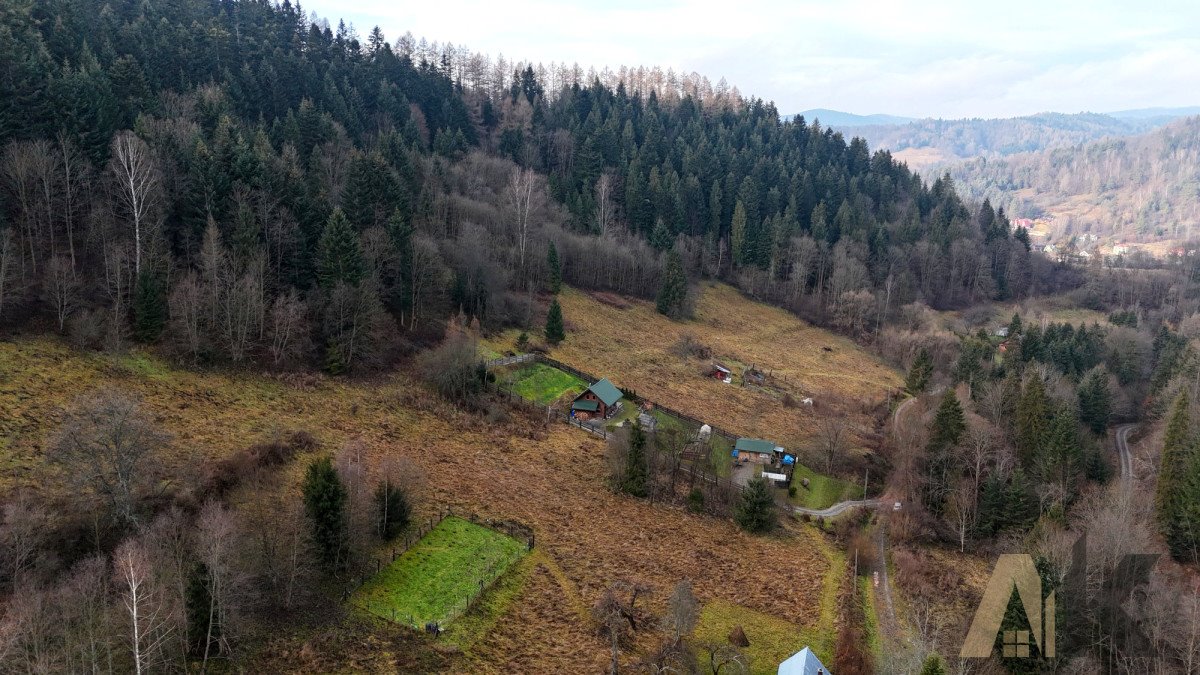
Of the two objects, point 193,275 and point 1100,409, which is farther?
point 1100,409

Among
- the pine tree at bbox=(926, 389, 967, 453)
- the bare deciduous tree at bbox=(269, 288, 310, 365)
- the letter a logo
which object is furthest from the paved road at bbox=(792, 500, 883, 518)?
the bare deciduous tree at bbox=(269, 288, 310, 365)

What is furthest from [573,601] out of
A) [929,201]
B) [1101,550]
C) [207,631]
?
[929,201]

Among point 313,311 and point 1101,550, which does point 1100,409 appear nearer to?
point 1101,550

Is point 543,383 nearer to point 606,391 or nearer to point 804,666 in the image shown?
point 606,391

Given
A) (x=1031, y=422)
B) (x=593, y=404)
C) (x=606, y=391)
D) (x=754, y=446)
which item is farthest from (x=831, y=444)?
(x=593, y=404)

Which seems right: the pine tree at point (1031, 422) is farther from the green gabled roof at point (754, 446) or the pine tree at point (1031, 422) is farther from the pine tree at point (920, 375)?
the green gabled roof at point (754, 446)
